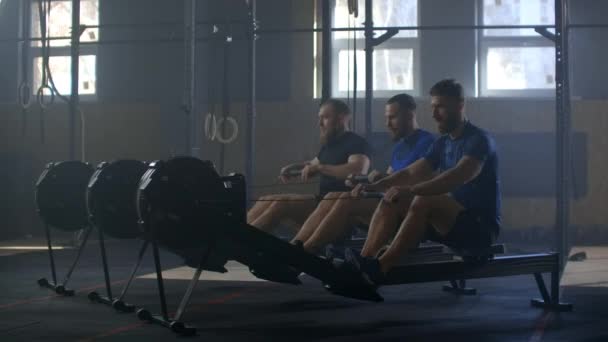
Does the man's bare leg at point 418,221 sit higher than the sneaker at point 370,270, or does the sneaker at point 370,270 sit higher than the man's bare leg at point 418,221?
the man's bare leg at point 418,221

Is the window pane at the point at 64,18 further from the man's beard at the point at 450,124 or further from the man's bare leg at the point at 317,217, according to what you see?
the man's beard at the point at 450,124

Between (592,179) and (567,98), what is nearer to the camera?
(567,98)

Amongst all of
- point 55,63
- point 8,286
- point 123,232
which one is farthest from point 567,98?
point 55,63

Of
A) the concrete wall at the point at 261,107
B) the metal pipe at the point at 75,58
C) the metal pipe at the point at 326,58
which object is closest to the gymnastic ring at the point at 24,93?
the metal pipe at the point at 75,58

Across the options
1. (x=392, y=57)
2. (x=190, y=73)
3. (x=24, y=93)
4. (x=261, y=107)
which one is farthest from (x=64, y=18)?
(x=392, y=57)

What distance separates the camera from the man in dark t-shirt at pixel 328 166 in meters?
5.24

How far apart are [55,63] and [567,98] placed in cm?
571

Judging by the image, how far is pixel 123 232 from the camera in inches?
203

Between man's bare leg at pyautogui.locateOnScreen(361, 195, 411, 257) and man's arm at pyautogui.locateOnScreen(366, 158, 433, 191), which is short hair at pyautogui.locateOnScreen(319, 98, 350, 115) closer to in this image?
man's arm at pyautogui.locateOnScreen(366, 158, 433, 191)

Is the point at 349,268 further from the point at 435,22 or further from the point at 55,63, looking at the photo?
the point at 55,63

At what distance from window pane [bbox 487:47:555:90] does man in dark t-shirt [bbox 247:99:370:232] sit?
4.56 m

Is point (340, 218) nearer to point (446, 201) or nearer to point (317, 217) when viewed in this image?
point (317, 217)

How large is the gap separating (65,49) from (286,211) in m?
5.83

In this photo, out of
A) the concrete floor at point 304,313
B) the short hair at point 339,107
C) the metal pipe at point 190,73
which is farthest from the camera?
the metal pipe at point 190,73
